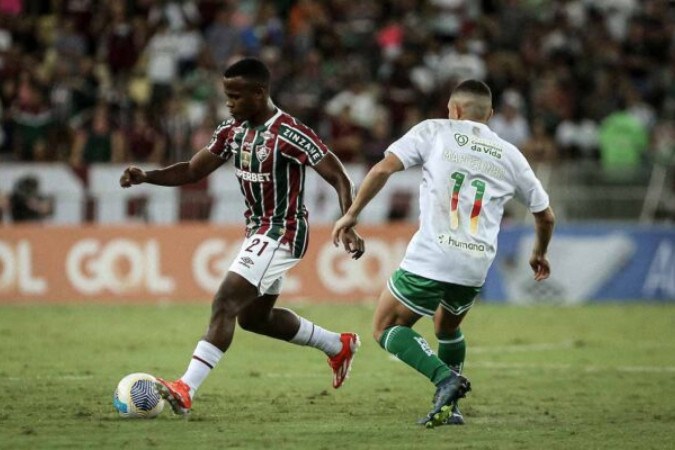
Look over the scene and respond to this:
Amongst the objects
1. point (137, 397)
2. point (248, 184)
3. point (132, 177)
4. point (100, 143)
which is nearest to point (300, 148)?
point (248, 184)

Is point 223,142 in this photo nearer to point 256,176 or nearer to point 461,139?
point 256,176

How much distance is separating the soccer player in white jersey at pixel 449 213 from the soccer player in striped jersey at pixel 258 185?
0.80 meters

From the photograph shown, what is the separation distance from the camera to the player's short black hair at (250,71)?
9.96 m

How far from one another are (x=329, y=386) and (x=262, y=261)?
2297mm

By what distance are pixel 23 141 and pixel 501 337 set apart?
8.86 metres

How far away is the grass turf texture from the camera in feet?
29.0

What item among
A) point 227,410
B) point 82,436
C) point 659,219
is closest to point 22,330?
point 227,410

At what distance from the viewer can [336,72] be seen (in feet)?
80.6

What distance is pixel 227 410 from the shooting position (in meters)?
10.1

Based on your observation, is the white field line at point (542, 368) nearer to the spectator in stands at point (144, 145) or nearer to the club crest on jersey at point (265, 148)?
the club crest on jersey at point (265, 148)

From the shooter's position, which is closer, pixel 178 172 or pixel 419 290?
pixel 419 290

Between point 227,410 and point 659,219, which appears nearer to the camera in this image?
point 227,410

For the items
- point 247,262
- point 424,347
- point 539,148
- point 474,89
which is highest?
point 539,148

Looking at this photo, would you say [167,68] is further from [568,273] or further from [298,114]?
[568,273]
